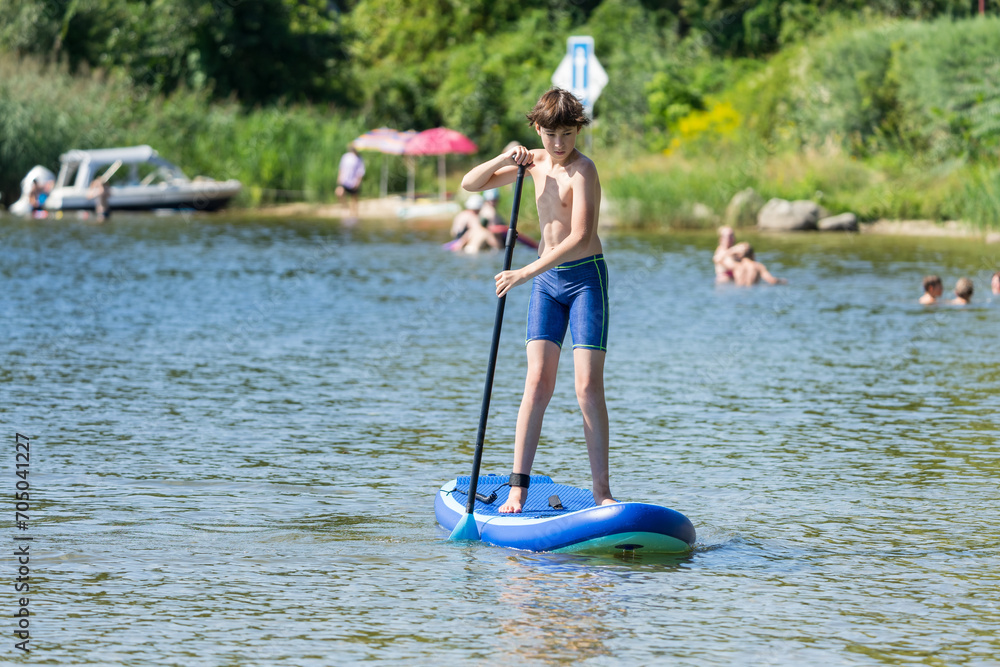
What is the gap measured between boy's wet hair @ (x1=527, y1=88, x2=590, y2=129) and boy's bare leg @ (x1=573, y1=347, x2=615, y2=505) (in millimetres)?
1035

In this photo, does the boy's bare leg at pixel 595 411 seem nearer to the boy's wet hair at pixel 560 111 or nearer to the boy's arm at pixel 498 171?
the boy's arm at pixel 498 171

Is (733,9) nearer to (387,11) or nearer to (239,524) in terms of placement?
(387,11)

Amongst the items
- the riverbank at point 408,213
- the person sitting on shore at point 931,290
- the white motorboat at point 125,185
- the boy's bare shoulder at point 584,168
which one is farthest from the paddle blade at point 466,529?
the white motorboat at point 125,185

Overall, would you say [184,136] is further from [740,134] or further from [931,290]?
[931,290]

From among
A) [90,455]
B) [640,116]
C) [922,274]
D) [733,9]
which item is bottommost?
[90,455]

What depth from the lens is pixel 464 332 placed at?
1418 centimetres

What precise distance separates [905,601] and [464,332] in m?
8.72

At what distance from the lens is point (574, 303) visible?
6613mm

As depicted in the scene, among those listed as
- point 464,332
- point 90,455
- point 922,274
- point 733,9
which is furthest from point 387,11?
point 90,455

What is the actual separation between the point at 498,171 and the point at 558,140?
14.9 inches

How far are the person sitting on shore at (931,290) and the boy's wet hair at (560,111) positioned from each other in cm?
1037

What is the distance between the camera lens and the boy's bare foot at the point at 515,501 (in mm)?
6719

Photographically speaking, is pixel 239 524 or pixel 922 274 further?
pixel 922 274

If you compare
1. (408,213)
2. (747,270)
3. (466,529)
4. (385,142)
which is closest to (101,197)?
(385,142)
